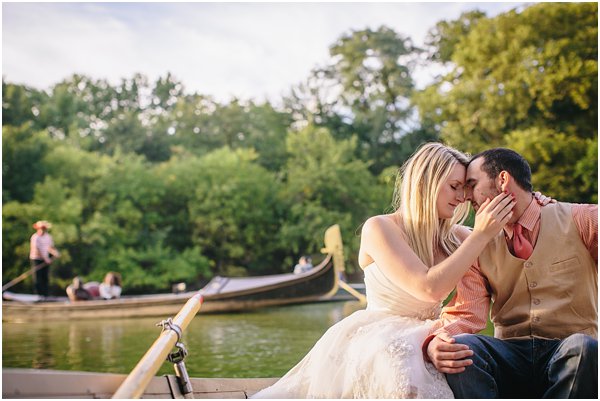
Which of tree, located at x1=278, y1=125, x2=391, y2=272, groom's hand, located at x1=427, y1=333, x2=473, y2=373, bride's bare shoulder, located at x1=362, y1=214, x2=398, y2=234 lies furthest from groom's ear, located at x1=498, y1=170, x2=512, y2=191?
tree, located at x1=278, y1=125, x2=391, y2=272

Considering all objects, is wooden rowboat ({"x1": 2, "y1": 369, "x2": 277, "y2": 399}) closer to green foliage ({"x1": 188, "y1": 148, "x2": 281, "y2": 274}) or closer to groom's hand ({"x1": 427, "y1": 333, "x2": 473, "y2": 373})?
groom's hand ({"x1": 427, "y1": 333, "x2": 473, "y2": 373})

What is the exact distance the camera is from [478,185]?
170 centimetres

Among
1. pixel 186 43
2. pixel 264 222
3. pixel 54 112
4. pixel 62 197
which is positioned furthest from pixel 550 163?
pixel 54 112

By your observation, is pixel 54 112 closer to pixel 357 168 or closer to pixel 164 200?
pixel 164 200

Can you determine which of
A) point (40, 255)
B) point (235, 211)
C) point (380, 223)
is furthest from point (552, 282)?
point (235, 211)

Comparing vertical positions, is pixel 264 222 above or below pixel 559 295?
below

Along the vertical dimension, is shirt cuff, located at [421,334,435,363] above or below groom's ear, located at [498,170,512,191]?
below

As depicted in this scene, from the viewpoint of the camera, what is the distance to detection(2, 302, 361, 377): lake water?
4.26 m

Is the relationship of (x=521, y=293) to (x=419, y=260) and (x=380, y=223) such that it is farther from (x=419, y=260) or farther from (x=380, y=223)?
(x=380, y=223)

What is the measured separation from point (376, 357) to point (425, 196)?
0.40 metres

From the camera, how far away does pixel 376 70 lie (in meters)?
16.2

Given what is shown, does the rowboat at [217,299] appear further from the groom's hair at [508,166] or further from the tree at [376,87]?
the tree at [376,87]

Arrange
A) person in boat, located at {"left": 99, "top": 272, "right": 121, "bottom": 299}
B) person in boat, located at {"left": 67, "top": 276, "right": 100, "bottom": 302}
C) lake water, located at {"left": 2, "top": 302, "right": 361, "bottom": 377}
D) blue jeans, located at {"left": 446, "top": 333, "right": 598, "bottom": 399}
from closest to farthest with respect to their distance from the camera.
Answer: blue jeans, located at {"left": 446, "top": 333, "right": 598, "bottom": 399} → lake water, located at {"left": 2, "top": 302, "right": 361, "bottom": 377} → person in boat, located at {"left": 67, "top": 276, "right": 100, "bottom": 302} → person in boat, located at {"left": 99, "top": 272, "right": 121, "bottom": 299}

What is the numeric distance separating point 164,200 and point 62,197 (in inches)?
90.5
